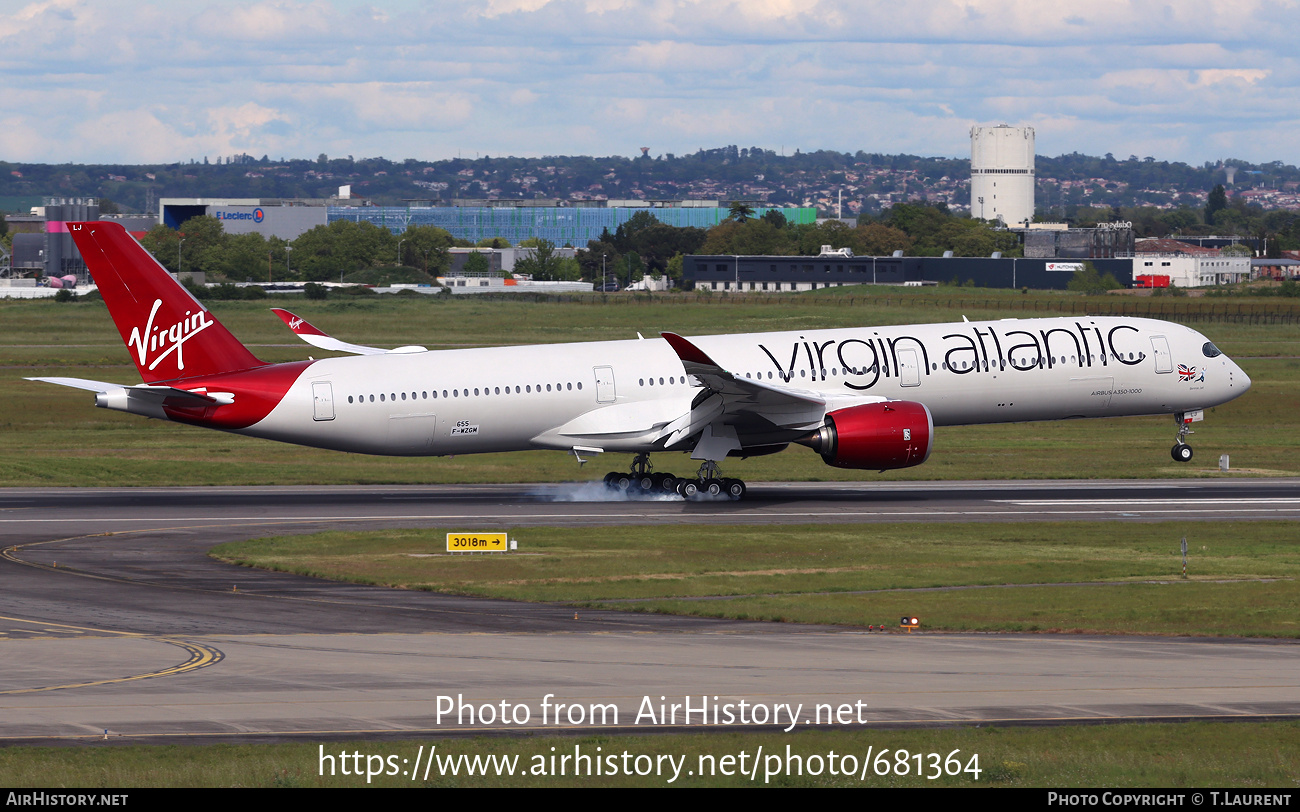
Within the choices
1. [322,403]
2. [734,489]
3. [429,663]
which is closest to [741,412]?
[734,489]

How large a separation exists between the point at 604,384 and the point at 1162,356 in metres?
19.1

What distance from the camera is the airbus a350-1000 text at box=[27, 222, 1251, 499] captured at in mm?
42781

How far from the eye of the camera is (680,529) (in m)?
39.3

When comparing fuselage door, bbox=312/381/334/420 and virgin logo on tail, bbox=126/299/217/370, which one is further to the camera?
fuselage door, bbox=312/381/334/420

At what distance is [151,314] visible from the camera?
43.1 m

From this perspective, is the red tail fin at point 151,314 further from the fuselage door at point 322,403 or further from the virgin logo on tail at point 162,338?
the fuselage door at point 322,403

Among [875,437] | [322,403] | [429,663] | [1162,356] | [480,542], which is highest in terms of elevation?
[1162,356]

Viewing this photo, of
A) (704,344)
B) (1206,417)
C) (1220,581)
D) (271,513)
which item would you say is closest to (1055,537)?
(1220,581)

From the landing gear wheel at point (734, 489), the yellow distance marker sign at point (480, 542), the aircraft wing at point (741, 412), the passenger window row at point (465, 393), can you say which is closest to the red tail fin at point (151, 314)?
the passenger window row at point (465, 393)

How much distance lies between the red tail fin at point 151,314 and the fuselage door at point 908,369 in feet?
67.2

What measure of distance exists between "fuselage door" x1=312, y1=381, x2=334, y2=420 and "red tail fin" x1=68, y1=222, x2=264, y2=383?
8.44 feet

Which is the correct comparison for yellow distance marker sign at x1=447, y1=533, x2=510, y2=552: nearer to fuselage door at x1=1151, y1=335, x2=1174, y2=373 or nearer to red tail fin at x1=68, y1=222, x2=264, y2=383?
red tail fin at x1=68, y1=222, x2=264, y2=383

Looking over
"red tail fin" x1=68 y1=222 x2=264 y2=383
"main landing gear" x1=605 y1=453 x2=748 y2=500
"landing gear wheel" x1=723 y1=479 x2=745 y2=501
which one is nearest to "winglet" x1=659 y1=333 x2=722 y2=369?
"main landing gear" x1=605 y1=453 x2=748 y2=500

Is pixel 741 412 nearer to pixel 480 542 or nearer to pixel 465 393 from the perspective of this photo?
pixel 465 393
